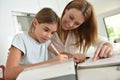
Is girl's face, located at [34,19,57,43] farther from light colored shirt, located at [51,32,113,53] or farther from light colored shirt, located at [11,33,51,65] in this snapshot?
light colored shirt, located at [51,32,113,53]

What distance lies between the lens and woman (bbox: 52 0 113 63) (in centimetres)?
87

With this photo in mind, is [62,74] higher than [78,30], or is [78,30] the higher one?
[78,30]

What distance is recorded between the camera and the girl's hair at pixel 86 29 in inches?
35.2

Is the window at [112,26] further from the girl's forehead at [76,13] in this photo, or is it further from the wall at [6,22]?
the girl's forehead at [76,13]

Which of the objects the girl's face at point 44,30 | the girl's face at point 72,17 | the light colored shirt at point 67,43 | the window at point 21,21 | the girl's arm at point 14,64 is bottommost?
the girl's arm at point 14,64

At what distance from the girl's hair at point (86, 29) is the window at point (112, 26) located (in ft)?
3.44

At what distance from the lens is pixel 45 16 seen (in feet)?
2.52

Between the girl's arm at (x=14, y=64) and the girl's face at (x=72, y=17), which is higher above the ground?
the girl's face at (x=72, y=17)

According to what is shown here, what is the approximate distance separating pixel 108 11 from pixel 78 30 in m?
1.12

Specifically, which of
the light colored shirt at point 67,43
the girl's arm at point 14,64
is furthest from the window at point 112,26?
the girl's arm at point 14,64

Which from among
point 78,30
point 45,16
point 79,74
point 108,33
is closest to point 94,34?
point 78,30

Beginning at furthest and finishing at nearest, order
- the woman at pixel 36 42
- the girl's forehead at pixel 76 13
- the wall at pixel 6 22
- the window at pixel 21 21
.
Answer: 1. the window at pixel 21 21
2. the wall at pixel 6 22
3. the girl's forehead at pixel 76 13
4. the woman at pixel 36 42

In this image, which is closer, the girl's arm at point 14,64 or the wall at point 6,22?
the girl's arm at point 14,64

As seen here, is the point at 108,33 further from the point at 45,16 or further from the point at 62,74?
the point at 62,74
